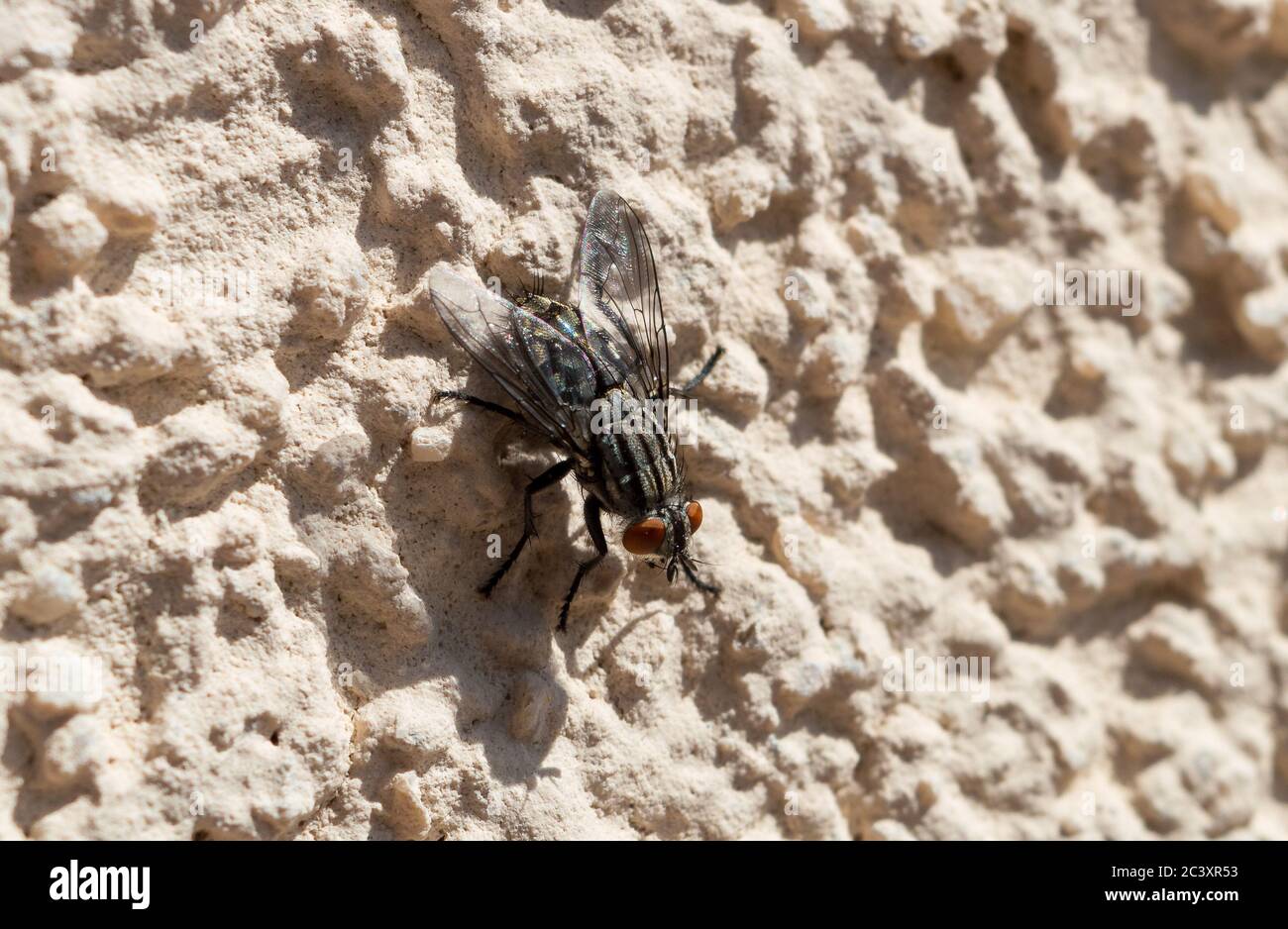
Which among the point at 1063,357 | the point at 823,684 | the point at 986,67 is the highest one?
the point at 986,67

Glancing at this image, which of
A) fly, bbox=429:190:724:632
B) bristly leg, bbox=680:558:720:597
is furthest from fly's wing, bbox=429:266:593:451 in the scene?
bristly leg, bbox=680:558:720:597

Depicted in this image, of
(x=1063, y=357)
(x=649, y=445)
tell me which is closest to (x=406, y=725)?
(x=649, y=445)

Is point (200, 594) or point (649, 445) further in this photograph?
point (649, 445)

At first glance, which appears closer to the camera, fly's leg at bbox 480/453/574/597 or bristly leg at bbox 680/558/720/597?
fly's leg at bbox 480/453/574/597

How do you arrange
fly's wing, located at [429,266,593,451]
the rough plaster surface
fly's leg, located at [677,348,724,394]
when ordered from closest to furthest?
the rough plaster surface → fly's wing, located at [429,266,593,451] → fly's leg, located at [677,348,724,394]

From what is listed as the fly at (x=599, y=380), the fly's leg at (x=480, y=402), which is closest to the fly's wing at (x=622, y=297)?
the fly at (x=599, y=380)

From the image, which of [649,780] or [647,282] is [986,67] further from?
[649,780]

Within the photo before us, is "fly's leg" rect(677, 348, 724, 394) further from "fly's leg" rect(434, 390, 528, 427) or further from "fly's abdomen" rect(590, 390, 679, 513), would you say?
"fly's leg" rect(434, 390, 528, 427)
